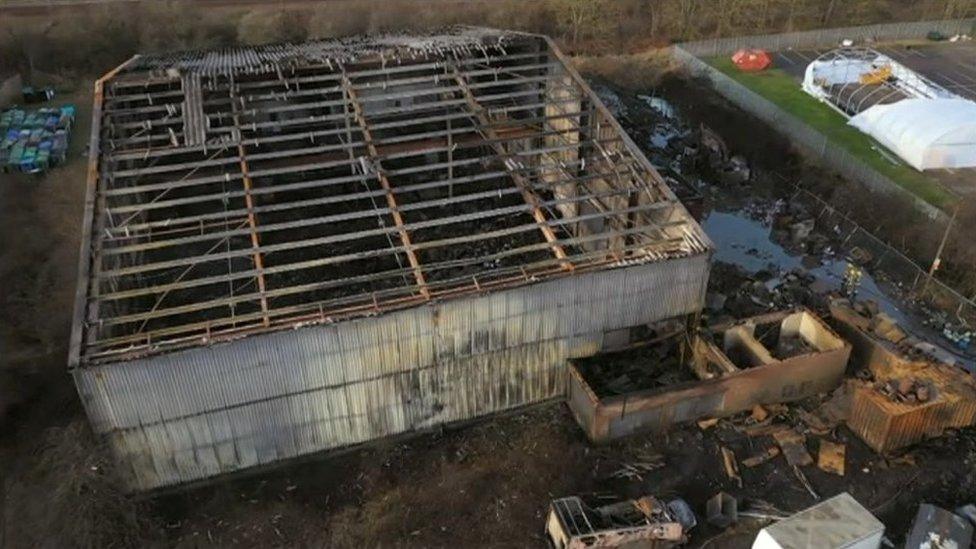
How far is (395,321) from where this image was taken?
19.4 metres

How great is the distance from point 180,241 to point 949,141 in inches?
1406

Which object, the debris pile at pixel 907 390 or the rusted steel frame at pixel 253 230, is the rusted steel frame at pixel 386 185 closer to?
the rusted steel frame at pixel 253 230

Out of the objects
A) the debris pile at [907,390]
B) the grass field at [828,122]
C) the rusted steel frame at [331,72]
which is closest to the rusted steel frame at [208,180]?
the rusted steel frame at [331,72]

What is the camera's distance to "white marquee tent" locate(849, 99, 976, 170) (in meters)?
35.9

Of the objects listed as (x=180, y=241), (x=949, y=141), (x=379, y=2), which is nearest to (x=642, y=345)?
(x=180, y=241)

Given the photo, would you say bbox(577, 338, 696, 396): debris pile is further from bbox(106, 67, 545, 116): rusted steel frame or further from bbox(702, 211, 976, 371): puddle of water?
bbox(106, 67, 545, 116): rusted steel frame

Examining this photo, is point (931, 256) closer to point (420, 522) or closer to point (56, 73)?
point (420, 522)

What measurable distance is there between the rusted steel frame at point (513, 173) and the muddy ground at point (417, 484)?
512 cm

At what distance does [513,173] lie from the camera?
81.5ft

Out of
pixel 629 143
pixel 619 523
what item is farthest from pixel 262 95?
pixel 619 523

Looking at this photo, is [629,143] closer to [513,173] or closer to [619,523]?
A: [513,173]

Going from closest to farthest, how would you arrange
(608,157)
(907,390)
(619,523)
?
(619,523) → (907,390) → (608,157)

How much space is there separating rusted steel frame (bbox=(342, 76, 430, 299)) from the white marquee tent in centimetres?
2699

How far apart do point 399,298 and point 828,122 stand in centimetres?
3305
